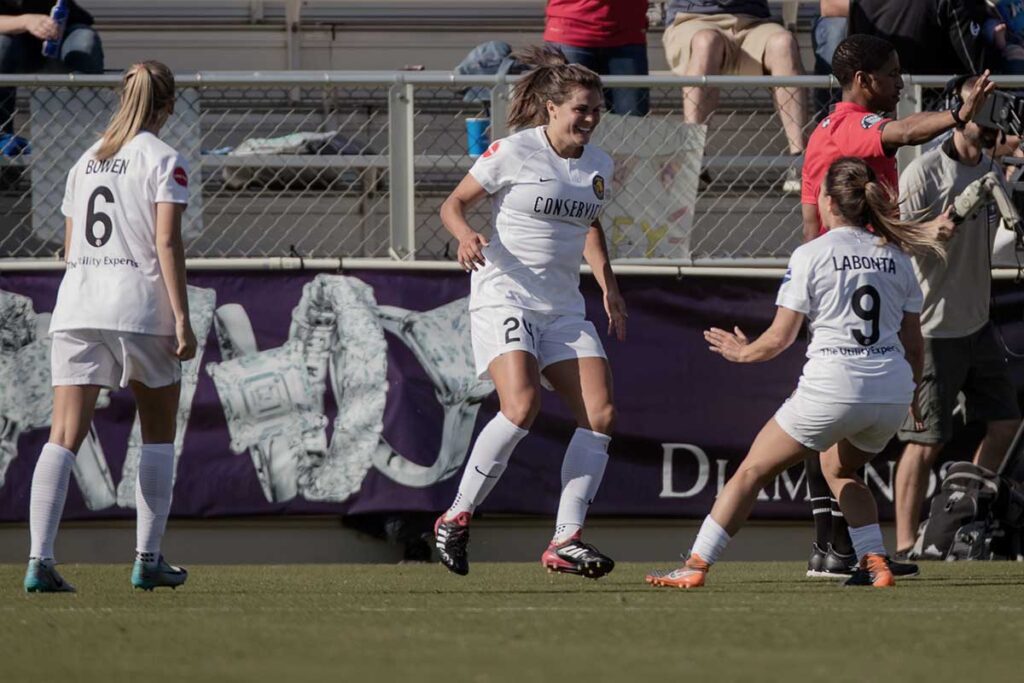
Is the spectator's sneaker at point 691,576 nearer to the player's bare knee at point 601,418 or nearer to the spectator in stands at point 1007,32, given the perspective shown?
the player's bare knee at point 601,418

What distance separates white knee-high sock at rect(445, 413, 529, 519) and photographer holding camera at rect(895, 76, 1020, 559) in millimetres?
2403

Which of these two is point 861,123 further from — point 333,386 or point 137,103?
point 333,386

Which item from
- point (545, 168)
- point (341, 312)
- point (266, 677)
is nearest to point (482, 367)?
point (545, 168)

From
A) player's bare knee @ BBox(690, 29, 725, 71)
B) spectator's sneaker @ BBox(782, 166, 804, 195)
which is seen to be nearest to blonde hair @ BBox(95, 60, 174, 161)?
spectator's sneaker @ BBox(782, 166, 804, 195)

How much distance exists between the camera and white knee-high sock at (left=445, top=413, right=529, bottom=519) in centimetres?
680

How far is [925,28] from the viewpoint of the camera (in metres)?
9.86

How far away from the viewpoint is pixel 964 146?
27.5ft

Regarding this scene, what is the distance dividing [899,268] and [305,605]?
8.24ft

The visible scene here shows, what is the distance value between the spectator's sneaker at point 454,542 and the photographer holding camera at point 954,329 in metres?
2.71

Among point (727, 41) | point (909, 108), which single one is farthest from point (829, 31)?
point (909, 108)

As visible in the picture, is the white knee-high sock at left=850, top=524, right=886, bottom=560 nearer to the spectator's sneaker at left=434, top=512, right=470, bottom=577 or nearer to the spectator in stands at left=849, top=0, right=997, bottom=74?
the spectator's sneaker at left=434, top=512, right=470, bottom=577

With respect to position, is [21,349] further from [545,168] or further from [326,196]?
[545,168]

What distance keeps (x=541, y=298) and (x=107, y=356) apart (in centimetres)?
166

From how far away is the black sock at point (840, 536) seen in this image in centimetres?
777
